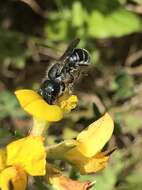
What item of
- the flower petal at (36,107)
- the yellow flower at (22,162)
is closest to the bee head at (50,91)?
the flower petal at (36,107)

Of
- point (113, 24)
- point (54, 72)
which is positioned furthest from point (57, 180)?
point (113, 24)

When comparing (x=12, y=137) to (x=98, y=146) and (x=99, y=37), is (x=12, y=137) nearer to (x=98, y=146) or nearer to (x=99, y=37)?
(x=98, y=146)

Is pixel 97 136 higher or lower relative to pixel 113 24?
lower

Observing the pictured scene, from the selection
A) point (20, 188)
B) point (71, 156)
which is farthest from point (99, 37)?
point (20, 188)

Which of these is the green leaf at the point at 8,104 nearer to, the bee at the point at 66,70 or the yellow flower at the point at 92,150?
the bee at the point at 66,70

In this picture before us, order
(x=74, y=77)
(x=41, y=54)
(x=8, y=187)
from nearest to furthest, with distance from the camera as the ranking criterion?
(x=8, y=187)
(x=74, y=77)
(x=41, y=54)

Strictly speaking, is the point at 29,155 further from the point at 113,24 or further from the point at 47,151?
the point at 113,24

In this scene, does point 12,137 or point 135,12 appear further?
point 135,12

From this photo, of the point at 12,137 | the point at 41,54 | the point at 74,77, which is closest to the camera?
the point at 12,137
